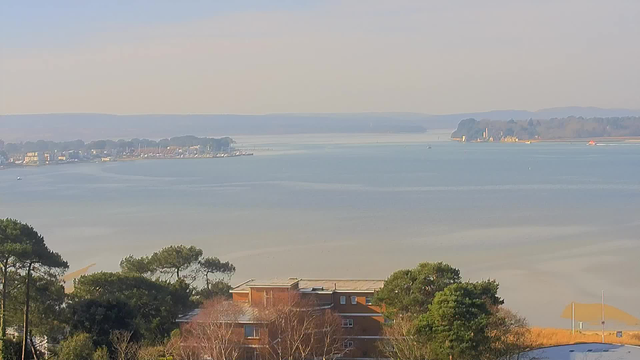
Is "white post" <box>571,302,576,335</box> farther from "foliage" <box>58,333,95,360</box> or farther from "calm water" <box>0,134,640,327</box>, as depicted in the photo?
"foliage" <box>58,333,95,360</box>

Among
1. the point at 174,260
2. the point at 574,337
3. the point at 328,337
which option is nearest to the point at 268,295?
the point at 328,337

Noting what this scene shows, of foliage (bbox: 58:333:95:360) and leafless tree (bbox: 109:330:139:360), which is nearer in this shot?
foliage (bbox: 58:333:95:360)

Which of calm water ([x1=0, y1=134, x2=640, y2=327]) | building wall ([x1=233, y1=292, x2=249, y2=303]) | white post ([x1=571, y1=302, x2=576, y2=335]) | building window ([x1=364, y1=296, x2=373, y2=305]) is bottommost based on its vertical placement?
white post ([x1=571, y1=302, x2=576, y2=335])

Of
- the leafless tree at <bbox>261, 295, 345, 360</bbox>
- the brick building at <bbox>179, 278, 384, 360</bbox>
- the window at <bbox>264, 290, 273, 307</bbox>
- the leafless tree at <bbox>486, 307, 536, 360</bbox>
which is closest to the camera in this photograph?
the leafless tree at <bbox>486, 307, 536, 360</bbox>

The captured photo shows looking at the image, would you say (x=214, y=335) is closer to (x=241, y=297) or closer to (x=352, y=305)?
(x=241, y=297)

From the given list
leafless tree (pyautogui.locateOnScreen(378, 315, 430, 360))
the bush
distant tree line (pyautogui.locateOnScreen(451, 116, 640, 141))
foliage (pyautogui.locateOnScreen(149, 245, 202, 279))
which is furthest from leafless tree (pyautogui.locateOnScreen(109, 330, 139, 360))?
distant tree line (pyautogui.locateOnScreen(451, 116, 640, 141))

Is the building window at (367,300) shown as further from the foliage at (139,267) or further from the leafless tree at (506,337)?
the foliage at (139,267)
